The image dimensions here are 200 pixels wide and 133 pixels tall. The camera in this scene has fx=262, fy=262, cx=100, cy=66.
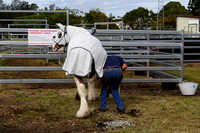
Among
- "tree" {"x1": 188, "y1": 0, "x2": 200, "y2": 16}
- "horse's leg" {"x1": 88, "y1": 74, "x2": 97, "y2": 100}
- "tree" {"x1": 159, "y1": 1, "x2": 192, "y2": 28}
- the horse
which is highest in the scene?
"tree" {"x1": 188, "y1": 0, "x2": 200, "y2": 16}

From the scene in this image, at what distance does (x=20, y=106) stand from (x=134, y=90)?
110 inches

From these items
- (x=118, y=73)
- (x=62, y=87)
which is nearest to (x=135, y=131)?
(x=118, y=73)

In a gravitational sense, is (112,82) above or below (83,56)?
below

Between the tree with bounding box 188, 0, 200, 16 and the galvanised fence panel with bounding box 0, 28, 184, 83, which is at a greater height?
the tree with bounding box 188, 0, 200, 16

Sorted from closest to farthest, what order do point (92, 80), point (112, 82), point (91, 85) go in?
point (112, 82)
point (92, 80)
point (91, 85)

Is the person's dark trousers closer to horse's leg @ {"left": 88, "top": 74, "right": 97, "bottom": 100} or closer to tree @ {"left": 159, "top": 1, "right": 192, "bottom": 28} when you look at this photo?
horse's leg @ {"left": 88, "top": 74, "right": 97, "bottom": 100}

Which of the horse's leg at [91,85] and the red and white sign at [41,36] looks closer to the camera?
the horse's leg at [91,85]

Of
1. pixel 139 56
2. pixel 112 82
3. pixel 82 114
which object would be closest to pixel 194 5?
pixel 139 56

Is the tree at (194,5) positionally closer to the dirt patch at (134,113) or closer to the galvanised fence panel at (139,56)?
the galvanised fence panel at (139,56)

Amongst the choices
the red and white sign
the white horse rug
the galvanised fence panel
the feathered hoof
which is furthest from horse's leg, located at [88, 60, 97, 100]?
the red and white sign

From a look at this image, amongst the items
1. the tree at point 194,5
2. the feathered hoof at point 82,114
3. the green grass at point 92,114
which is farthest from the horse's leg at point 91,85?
the tree at point 194,5

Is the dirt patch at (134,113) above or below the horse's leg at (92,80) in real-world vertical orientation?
below

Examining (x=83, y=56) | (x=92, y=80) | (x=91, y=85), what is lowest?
(x=91, y=85)

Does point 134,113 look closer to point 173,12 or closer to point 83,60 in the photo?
point 83,60
